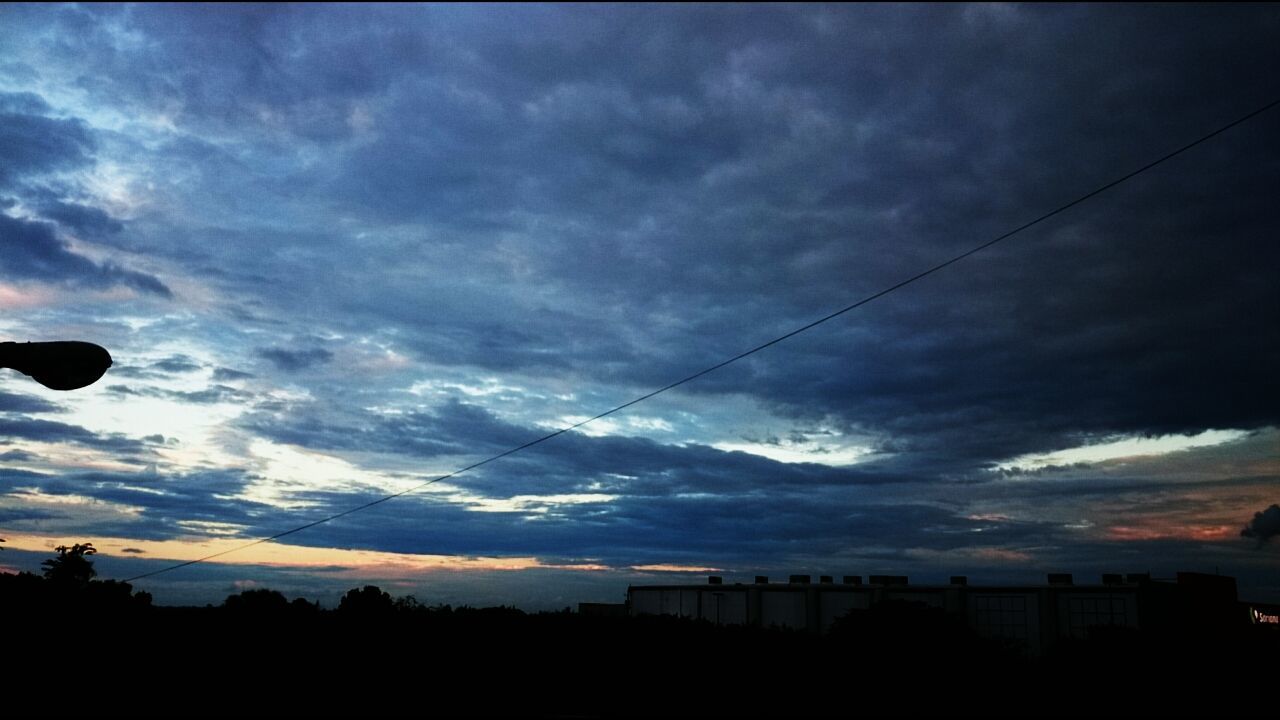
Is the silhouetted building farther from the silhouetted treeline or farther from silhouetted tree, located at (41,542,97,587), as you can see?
silhouetted tree, located at (41,542,97,587)

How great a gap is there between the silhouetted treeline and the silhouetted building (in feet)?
72.6

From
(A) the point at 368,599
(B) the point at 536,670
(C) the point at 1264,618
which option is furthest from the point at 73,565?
(C) the point at 1264,618

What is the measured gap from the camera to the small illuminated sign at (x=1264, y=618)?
73.3 meters

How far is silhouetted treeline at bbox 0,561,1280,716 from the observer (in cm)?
1667

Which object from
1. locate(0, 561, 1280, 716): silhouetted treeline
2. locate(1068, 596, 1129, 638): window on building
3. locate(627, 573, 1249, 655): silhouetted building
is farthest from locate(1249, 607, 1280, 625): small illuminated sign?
locate(0, 561, 1280, 716): silhouetted treeline

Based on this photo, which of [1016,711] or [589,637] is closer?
[1016,711]

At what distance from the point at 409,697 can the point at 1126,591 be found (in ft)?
167

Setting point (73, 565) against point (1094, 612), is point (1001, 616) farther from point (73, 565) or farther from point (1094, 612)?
point (73, 565)

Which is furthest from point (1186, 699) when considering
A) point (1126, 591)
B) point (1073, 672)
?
point (1126, 591)

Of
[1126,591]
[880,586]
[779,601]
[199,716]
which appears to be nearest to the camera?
[199,716]

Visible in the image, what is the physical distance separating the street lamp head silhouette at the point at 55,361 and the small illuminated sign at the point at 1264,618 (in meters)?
85.0

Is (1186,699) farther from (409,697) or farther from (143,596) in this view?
(143,596)

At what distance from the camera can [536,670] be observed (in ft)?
70.6

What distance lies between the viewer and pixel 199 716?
45.5ft
